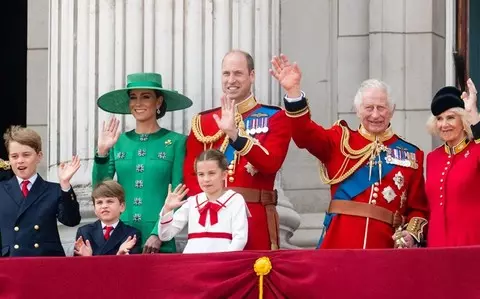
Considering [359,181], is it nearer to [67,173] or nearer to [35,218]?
[67,173]

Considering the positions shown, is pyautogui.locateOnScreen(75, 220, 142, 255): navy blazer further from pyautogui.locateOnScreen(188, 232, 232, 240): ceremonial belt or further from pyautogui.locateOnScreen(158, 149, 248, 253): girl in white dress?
pyautogui.locateOnScreen(188, 232, 232, 240): ceremonial belt

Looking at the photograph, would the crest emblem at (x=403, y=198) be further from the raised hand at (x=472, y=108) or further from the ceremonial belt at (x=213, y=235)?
the ceremonial belt at (x=213, y=235)

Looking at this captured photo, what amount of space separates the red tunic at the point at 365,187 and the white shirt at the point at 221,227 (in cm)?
62

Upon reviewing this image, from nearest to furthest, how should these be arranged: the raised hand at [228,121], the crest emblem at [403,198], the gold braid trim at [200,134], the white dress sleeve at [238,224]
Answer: the white dress sleeve at [238,224] < the raised hand at [228,121] < the crest emblem at [403,198] < the gold braid trim at [200,134]

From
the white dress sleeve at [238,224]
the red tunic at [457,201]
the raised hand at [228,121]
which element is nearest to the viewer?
the white dress sleeve at [238,224]

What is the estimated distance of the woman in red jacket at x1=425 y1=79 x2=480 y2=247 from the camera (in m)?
12.0

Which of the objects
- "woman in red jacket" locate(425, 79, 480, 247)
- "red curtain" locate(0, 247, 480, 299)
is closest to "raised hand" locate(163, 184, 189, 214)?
"red curtain" locate(0, 247, 480, 299)

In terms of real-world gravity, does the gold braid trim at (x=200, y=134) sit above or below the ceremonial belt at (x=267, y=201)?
above

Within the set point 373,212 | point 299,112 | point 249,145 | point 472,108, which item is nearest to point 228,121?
point 249,145

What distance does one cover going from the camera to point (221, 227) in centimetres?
1191

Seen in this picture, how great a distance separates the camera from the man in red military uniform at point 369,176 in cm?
1234

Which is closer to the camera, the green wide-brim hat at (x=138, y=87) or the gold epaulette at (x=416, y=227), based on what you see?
the gold epaulette at (x=416, y=227)

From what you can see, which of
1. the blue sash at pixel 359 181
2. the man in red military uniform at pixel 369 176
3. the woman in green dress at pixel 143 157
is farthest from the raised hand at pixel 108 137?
the blue sash at pixel 359 181

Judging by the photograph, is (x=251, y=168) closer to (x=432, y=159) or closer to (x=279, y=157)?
(x=279, y=157)
